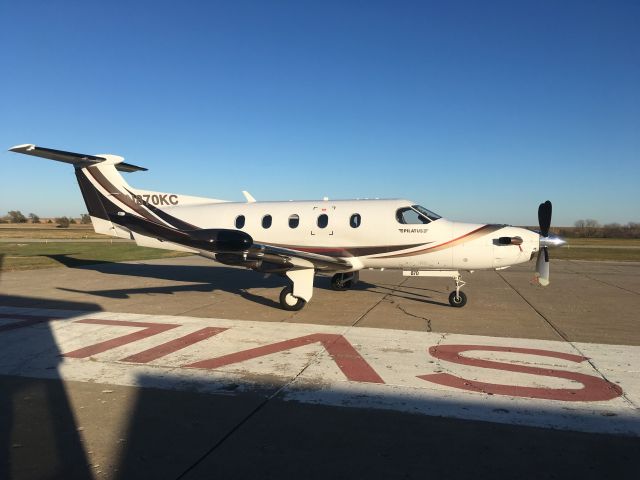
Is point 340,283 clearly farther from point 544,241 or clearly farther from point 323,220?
point 544,241

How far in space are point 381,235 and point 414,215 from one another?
109cm

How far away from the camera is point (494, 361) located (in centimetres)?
712

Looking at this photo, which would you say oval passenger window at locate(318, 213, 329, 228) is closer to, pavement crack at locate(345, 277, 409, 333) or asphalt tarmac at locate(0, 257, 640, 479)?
asphalt tarmac at locate(0, 257, 640, 479)

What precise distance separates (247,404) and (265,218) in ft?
29.4

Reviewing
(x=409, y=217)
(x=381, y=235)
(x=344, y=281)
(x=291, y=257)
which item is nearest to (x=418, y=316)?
(x=381, y=235)

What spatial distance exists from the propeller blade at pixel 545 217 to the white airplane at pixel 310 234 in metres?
0.03

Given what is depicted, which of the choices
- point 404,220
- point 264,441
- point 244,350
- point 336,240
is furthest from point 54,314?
point 404,220

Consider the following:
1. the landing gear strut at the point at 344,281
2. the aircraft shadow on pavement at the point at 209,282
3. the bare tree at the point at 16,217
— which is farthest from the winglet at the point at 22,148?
the bare tree at the point at 16,217

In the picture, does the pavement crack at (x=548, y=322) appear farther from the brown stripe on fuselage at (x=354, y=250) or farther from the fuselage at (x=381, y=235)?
the brown stripe on fuselage at (x=354, y=250)

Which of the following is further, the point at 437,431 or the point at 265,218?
the point at 265,218

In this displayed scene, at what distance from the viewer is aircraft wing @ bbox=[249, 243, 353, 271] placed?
10.4 metres

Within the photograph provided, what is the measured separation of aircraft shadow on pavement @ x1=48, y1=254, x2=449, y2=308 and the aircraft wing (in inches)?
71.3

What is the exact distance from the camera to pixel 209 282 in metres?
17.4

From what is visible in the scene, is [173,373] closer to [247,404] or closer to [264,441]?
[247,404]
